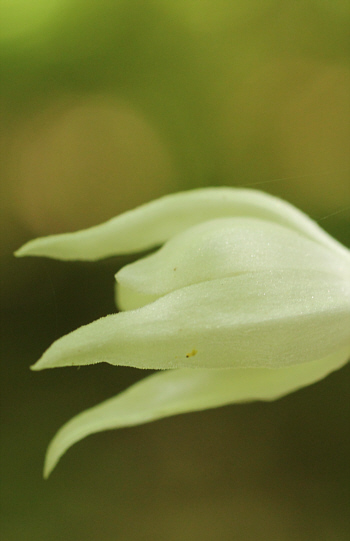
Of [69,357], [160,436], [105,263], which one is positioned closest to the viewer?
[69,357]

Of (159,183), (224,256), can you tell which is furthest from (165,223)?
(159,183)

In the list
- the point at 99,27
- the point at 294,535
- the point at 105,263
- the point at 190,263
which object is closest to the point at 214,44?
the point at 99,27

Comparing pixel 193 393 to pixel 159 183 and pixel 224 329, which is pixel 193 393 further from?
pixel 159 183

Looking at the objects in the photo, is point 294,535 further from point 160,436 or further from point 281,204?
point 281,204

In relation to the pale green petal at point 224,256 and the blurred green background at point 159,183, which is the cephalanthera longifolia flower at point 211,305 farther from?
the blurred green background at point 159,183

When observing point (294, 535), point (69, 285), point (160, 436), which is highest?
point (69, 285)

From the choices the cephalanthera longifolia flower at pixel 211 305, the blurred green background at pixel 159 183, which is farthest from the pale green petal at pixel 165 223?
the blurred green background at pixel 159 183

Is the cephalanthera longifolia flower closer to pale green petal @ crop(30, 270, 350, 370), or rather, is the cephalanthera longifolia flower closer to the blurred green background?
pale green petal @ crop(30, 270, 350, 370)
